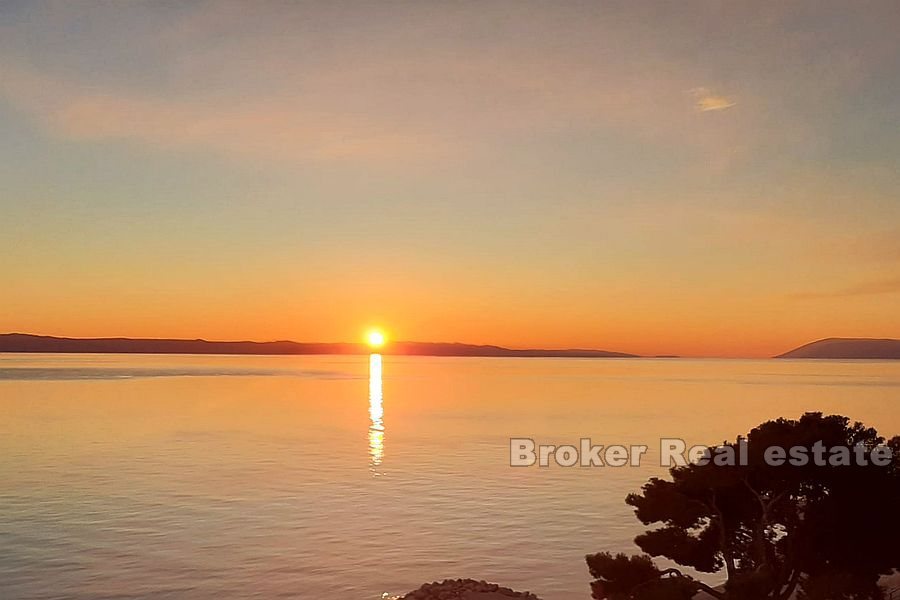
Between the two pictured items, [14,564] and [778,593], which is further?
[14,564]

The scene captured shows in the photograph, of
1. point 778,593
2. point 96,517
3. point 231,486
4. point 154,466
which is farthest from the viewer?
point 154,466

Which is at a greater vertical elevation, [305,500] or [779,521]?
[779,521]

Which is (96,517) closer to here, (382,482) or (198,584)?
(198,584)

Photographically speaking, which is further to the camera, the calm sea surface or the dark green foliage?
the calm sea surface

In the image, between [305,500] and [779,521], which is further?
[305,500]

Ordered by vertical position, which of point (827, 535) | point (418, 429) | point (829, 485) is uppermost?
point (829, 485)

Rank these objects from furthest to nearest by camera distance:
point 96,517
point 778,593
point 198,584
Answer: point 96,517, point 198,584, point 778,593

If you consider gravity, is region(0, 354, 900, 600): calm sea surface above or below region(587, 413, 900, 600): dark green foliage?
below

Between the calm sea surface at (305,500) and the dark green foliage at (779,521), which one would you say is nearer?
the dark green foliage at (779,521)

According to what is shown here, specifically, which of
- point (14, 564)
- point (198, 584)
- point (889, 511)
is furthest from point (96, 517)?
point (889, 511)

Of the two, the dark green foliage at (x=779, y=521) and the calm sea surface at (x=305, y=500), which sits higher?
the dark green foliage at (x=779, y=521)

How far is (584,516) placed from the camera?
48.4 m

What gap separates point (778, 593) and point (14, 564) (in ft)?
106

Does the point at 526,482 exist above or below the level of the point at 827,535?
below
